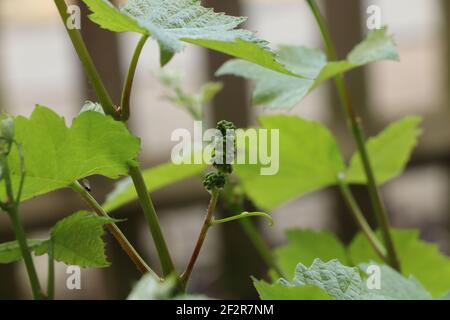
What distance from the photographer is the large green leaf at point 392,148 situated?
421 millimetres

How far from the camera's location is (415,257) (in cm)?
40

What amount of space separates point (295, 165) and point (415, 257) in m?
0.08

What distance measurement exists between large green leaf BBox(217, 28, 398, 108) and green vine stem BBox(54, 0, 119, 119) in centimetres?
10

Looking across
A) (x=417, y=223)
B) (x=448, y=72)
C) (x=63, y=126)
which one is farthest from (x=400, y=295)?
(x=417, y=223)

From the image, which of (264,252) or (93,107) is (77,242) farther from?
(264,252)

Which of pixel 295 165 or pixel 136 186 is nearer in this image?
pixel 136 186

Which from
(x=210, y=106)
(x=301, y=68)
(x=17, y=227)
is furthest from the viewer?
(x=210, y=106)

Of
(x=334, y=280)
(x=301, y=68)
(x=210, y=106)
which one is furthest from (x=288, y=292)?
(x=210, y=106)

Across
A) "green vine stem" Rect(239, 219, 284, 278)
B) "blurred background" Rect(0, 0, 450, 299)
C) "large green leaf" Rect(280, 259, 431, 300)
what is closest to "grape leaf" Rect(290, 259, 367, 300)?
"large green leaf" Rect(280, 259, 431, 300)

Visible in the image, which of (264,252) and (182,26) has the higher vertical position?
(182,26)

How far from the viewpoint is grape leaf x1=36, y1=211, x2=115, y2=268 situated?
0.22 m

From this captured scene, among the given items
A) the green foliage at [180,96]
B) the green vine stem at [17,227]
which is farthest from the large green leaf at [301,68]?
the green vine stem at [17,227]

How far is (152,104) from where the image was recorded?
1717 millimetres

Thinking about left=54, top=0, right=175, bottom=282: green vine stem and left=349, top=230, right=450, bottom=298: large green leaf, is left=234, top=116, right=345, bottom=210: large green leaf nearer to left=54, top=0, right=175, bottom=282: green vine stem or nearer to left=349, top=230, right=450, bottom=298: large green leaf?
left=349, top=230, right=450, bottom=298: large green leaf
